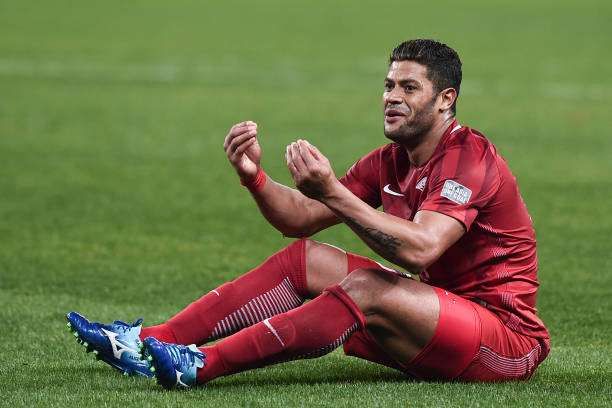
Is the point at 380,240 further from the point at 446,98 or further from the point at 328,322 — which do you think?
the point at 446,98

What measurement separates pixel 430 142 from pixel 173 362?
64.8 inches

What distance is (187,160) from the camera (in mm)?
16422

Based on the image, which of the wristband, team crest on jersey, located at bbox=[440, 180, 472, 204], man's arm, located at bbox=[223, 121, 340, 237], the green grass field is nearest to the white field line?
the green grass field

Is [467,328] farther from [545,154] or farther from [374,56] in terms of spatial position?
[374,56]

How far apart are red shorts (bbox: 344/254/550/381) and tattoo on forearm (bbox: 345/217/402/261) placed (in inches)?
14.9

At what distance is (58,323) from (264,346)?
8.28 ft

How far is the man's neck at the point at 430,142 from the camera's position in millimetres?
6832

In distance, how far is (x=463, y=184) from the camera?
6.48 metres

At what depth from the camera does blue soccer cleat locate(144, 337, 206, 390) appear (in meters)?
6.13

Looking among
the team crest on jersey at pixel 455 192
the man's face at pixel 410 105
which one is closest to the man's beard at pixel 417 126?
the man's face at pixel 410 105

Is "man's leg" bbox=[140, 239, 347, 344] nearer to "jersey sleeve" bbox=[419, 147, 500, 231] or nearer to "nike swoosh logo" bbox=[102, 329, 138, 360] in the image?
"nike swoosh logo" bbox=[102, 329, 138, 360]

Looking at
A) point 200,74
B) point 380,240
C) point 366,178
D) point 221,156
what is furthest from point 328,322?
point 200,74

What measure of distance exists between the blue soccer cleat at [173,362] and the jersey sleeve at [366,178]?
148cm

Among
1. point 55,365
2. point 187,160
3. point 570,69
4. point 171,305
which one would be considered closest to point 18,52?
point 570,69
